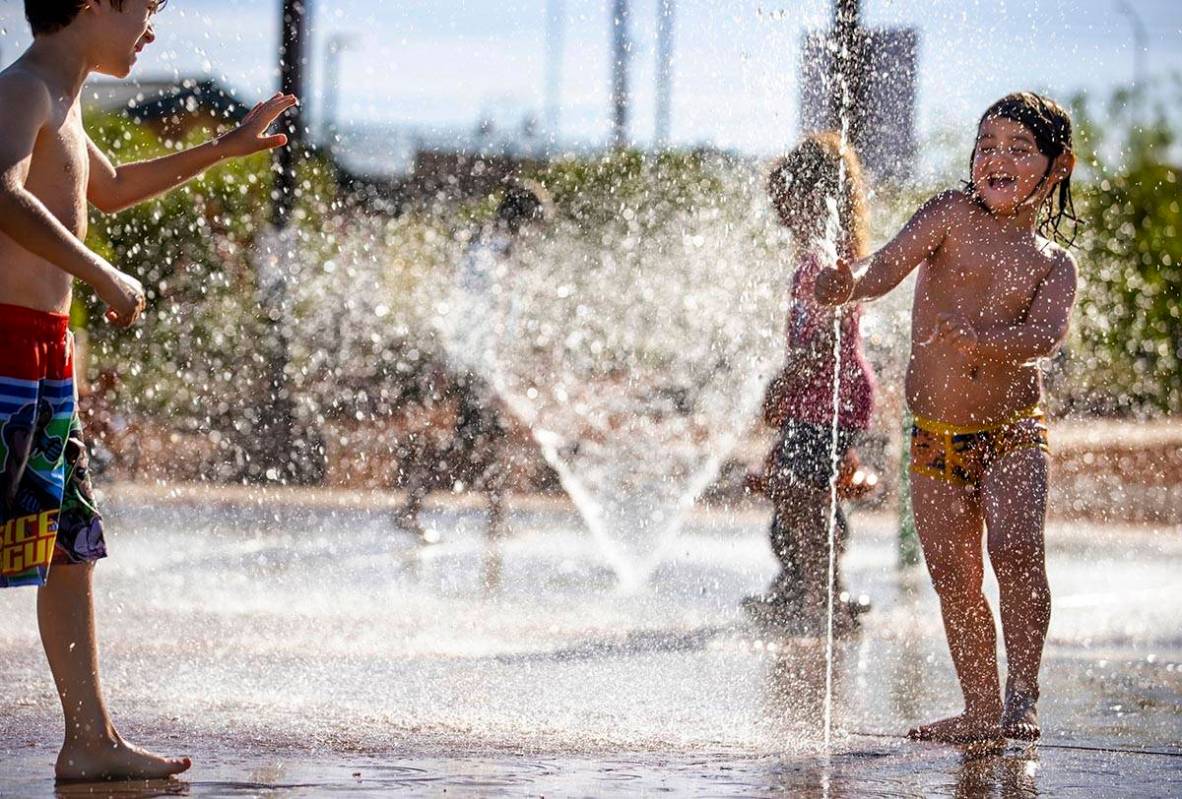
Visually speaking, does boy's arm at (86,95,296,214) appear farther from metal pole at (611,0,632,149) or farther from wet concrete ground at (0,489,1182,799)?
metal pole at (611,0,632,149)

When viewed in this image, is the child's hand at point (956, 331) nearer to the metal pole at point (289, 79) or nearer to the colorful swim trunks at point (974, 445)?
the colorful swim trunks at point (974, 445)

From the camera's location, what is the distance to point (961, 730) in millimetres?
3623

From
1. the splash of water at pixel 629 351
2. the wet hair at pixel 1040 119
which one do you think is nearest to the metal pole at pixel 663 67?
the splash of water at pixel 629 351

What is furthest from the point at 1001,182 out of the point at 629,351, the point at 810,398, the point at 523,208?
the point at 629,351

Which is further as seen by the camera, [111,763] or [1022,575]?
[1022,575]

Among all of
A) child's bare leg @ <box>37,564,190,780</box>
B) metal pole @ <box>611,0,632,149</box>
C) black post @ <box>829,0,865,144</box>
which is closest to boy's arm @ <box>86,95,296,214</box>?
child's bare leg @ <box>37,564,190,780</box>

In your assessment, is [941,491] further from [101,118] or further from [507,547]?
[101,118]

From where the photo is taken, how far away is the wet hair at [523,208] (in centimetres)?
844

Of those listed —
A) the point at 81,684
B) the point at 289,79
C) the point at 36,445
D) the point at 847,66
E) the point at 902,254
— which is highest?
the point at 289,79

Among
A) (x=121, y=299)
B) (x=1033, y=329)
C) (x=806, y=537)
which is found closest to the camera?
(x=121, y=299)

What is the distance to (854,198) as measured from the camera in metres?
5.12

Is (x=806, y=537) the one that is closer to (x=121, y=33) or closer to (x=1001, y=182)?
(x=1001, y=182)

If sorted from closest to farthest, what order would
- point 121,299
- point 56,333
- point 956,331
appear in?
point 121,299, point 56,333, point 956,331

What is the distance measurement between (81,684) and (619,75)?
31.4 feet
